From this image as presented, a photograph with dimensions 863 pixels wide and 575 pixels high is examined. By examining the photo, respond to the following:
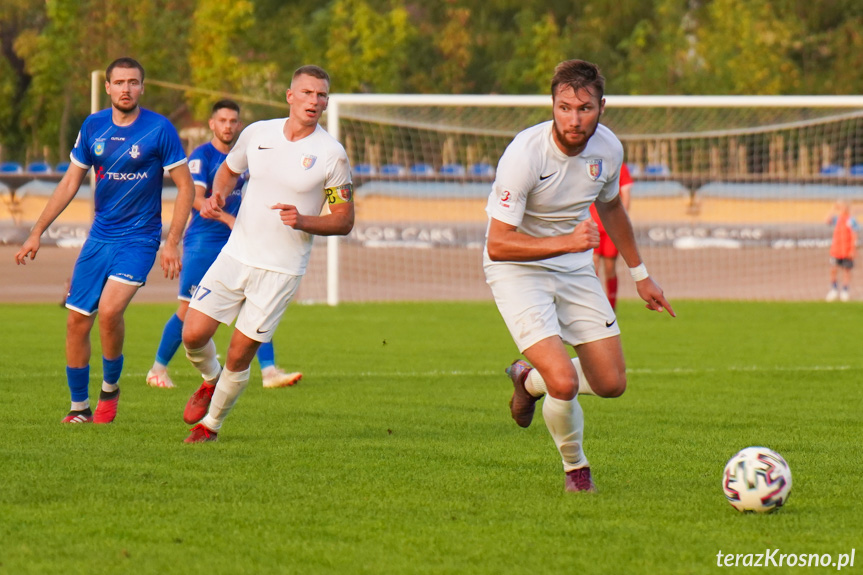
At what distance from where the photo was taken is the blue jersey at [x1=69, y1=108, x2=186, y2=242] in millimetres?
7762

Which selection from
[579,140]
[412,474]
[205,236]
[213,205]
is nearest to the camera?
[579,140]

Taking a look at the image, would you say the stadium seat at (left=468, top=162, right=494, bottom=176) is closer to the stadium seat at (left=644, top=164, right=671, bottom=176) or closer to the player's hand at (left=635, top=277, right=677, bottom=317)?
the stadium seat at (left=644, top=164, right=671, bottom=176)

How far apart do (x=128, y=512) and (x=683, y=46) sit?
120 feet

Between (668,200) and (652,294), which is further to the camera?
(668,200)

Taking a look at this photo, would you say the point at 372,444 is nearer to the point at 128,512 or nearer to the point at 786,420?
the point at 128,512

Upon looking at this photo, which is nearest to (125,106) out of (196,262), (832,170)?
(196,262)

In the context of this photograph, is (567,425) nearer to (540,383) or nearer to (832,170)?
(540,383)

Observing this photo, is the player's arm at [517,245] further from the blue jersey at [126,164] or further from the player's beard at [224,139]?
the player's beard at [224,139]

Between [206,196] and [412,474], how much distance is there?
170 inches

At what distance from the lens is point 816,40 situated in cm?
4378

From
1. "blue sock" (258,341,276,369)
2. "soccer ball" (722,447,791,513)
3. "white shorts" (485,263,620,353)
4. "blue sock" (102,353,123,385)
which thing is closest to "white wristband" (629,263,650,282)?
"white shorts" (485,263,620,353)

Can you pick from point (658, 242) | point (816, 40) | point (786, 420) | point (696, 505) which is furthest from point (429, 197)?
point (816, 40)

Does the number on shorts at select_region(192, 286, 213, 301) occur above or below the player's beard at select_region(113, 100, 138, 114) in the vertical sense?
below

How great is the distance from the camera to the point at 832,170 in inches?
966
